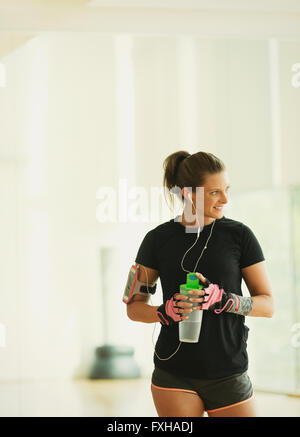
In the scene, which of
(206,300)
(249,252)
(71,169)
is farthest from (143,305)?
(71,169)

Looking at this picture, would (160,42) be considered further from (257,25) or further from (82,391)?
(82,391)

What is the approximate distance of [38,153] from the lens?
3248 mm

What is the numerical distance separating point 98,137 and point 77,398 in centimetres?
145

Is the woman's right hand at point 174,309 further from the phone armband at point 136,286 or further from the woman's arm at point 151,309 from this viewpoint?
the phone armband at point 136,286

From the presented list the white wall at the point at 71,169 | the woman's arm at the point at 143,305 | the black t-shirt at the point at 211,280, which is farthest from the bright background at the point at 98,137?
the black t-shirt at the point at 211,280

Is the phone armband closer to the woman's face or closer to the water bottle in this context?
the water bottle

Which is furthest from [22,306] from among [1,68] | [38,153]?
[1,68]

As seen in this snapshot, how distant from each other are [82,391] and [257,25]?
2.29 m

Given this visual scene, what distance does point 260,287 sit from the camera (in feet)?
6.29

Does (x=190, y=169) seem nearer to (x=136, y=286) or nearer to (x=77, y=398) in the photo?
(x=136, y=286)

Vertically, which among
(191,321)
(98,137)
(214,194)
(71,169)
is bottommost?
(191,321)

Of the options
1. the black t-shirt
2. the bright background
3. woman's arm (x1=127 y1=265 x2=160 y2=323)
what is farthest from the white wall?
the black t-shirt

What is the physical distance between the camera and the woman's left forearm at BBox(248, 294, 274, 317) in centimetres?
187

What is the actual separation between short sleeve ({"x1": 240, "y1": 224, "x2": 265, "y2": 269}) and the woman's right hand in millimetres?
242
